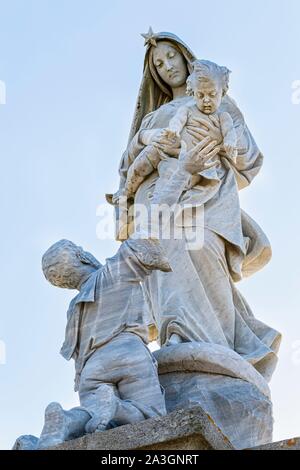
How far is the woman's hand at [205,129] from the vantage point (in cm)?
968

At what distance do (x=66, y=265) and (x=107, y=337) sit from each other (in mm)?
650

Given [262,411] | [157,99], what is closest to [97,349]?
[262,411]

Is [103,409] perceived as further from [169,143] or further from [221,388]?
[169,143]

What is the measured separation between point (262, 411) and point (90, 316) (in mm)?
1325

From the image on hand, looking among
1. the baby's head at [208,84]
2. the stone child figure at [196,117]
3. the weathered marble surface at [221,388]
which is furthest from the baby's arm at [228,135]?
the weathered marble surface at [221,388]

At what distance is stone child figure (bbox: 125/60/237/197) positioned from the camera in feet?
Result: 31.4

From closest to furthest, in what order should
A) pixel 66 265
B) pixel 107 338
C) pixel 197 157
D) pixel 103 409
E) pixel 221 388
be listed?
1. pixel 103 409
2. pixel 107 338
3. pixel 66 265
4. pixel 221 388
5. pixel 197 157

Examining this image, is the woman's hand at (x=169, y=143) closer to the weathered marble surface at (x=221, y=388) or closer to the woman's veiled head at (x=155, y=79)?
the woman's veiled head at (x=155, y=79)

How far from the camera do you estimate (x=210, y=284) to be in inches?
353

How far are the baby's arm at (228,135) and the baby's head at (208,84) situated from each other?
119mm

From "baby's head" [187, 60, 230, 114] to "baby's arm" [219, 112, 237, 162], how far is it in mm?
119

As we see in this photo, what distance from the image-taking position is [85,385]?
23.0 ft

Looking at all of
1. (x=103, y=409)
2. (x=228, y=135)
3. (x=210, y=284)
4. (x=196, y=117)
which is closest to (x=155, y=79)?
(x=196, y=117)

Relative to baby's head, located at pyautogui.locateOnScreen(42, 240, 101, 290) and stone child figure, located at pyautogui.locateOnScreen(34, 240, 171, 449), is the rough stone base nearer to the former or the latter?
stone child figure, located at pyautogui.locateOnScreen(34, 240, 171, 449)
